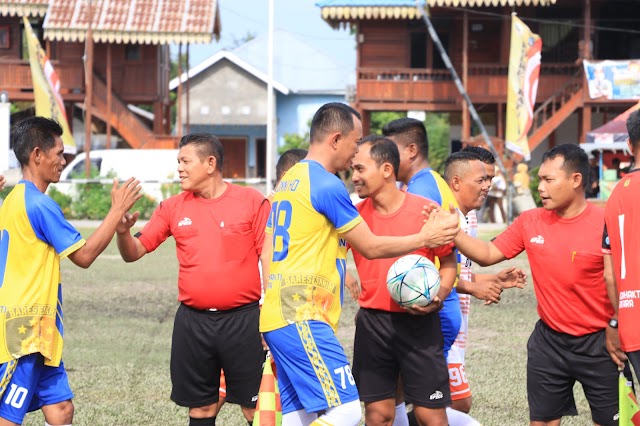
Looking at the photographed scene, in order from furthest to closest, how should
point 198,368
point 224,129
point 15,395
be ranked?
1. point 224,129
2. point 198,368
3. point 15,395

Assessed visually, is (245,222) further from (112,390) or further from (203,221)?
(112,390)

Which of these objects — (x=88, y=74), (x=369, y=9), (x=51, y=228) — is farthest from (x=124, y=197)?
(x=88, y=74)

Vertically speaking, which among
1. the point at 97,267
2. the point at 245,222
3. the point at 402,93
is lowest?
the point at 97,267

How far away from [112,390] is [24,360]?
135 inches

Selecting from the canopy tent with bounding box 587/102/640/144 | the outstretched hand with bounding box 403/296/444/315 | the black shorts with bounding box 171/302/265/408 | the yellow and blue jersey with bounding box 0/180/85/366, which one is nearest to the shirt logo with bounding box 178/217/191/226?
the black shorts with bounding box 171/302/265/408

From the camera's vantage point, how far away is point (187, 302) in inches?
281

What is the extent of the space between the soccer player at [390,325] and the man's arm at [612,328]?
2.95 ft

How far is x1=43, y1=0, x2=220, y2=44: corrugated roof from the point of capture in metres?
39.6

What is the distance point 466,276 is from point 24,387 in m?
3.20

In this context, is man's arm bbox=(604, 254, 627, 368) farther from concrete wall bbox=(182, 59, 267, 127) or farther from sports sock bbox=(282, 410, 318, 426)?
concrete wall bbox=(182, 59, 267, 127)

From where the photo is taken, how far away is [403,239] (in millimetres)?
5875

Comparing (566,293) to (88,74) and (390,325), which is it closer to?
(390,325)

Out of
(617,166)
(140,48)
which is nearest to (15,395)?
(617,166)

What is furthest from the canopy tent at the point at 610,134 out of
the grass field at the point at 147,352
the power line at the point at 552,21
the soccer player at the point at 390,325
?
the soccer player at the point at 390,325
